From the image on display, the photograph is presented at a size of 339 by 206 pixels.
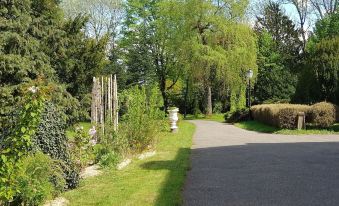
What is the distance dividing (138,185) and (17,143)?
9.39ft

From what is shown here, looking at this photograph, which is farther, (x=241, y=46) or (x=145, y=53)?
(x=145, y=53)

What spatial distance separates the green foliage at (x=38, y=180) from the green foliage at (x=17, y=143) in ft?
0.59

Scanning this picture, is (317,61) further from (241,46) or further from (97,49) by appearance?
(241,46)

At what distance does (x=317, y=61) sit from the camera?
2341cm

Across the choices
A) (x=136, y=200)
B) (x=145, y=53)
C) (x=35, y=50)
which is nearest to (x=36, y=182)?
(x=136, y=200)

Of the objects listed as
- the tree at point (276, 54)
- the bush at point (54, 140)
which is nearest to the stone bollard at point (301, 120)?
the bush at point (54, 140)

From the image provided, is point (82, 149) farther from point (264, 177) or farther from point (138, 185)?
point (264, 177)

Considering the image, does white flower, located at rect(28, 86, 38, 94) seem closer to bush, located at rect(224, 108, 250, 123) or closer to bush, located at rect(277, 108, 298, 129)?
bush, located at rect(277, 108, 298, 129)

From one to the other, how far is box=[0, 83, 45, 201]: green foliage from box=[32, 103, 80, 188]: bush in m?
1.29

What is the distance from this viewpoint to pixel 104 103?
1330 centimetres

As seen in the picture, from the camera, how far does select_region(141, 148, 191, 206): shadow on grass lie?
21.0ft

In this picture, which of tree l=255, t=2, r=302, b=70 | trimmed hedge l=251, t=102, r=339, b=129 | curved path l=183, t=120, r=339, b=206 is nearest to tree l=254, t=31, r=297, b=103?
tree l=255, t=2, r=302, b=70

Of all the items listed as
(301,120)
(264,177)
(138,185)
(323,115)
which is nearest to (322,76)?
(323,115)

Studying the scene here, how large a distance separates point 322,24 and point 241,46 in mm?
13750
